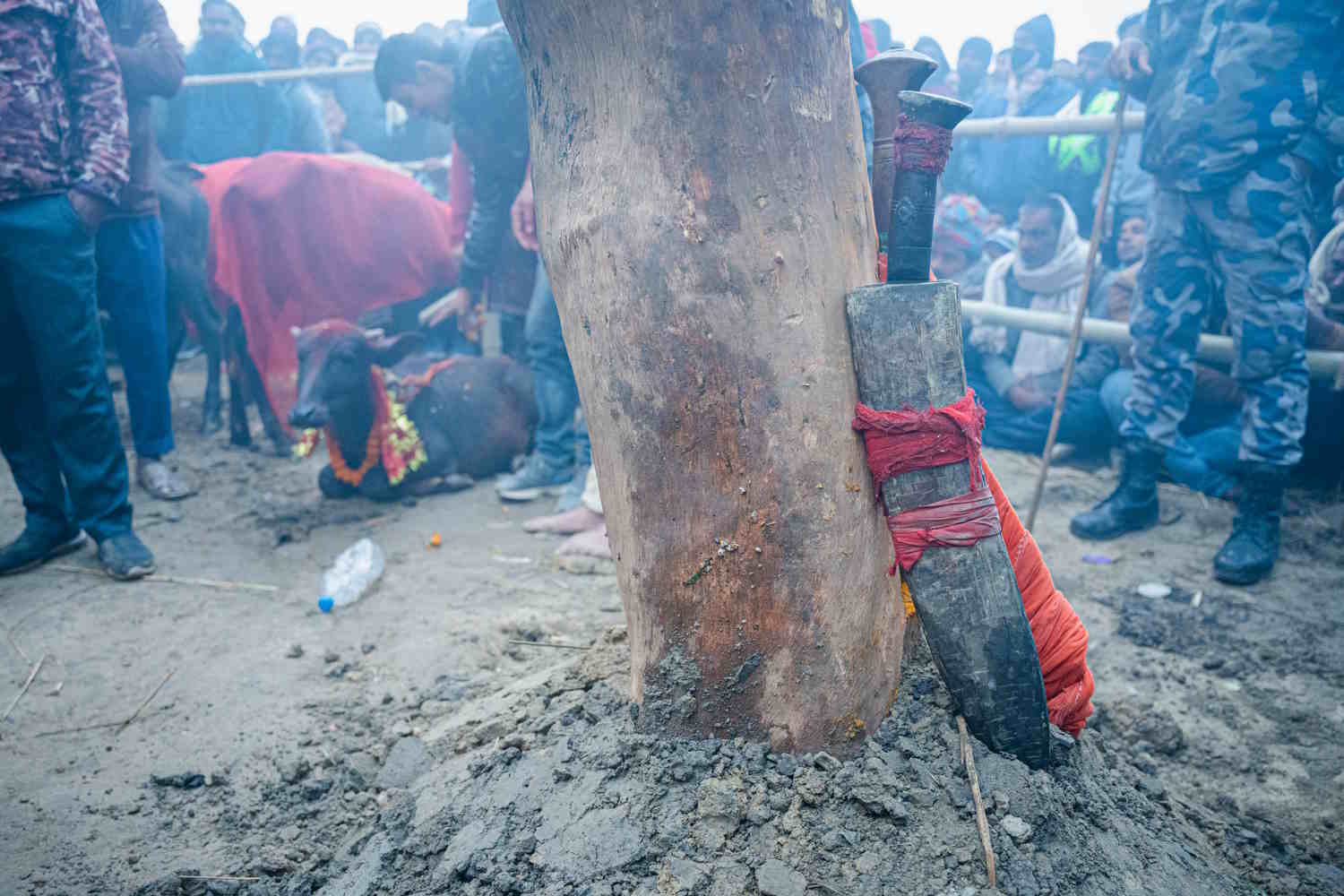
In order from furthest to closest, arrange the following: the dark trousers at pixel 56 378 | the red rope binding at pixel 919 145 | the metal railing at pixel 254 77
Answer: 1. the metal railing at pixel 254 77
2. the dark trousers at pixel 56 378
3. the red rope binding at pixel 919 145

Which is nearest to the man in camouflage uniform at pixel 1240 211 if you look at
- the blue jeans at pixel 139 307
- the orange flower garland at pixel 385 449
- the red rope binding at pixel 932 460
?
the red rope binding at pixel 932 460

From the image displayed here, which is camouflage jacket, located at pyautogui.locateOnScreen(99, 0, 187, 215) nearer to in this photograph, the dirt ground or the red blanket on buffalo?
the dirt ground

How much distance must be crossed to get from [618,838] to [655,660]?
12.1 inches

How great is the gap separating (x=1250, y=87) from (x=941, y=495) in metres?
2.76

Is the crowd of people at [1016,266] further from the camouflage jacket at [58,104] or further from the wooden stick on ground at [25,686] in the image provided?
the wooden stick on ground at [25,686]

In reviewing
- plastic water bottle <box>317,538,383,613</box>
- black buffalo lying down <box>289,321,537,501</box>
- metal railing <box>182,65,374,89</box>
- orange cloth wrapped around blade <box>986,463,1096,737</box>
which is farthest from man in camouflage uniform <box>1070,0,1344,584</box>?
metal railing <box>182,65,374,89</box>

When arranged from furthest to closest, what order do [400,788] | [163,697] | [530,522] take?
[530,522] → [163,697] → [400,788]

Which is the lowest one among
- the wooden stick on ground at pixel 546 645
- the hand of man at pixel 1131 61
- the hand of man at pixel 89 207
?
the wooden stick on ground at pixel 546 645

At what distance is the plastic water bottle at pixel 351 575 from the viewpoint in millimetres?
3115

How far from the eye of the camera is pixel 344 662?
2.58 m

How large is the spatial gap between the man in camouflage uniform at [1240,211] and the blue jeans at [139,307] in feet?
15.0

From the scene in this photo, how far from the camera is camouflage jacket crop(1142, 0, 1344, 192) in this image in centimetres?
290

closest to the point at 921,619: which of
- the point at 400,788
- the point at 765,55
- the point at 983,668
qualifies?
the point at 983,668

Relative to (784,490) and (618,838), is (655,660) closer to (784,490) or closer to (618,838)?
(618,838)
